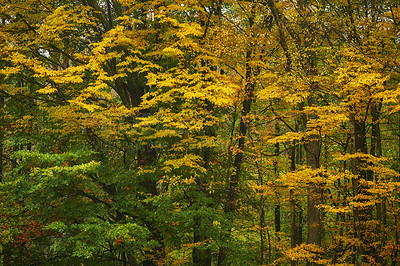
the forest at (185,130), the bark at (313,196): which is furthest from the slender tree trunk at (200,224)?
the bark at (313,196)

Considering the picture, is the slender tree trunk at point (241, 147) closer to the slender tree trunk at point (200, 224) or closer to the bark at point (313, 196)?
the slender tree trunk at point (200, 224)

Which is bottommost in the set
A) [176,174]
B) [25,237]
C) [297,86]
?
[25,237]

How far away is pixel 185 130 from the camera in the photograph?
35.3ft

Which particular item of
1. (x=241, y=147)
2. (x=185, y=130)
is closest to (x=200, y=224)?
(x=185, y=130)

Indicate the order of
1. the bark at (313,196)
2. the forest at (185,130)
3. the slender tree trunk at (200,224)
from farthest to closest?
the slender tree trunk at (200,224)
the bark at (313,196)
the forest at (185,130)

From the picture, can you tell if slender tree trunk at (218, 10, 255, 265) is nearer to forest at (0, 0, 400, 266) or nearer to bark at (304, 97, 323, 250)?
forest at (0, 0, 400, 266)

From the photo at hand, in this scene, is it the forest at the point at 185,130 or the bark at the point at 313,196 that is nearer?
the forest at the point at 185,130

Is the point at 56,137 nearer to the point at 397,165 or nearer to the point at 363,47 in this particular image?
the point at 363,47

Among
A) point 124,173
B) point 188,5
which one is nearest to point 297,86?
point 188,5

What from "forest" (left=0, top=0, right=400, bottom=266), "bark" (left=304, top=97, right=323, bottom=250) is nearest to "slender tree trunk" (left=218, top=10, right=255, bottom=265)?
"forest" (left=0, top=0, right=400, bottom=266)

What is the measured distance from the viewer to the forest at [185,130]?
8.17 metres

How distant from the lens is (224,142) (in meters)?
11.2

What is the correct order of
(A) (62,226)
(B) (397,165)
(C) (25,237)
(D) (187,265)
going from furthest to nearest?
(D) (187,265), (B) (397,165), (C) (25,237), (A) (62,226)

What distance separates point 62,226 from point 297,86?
22.0 feet
